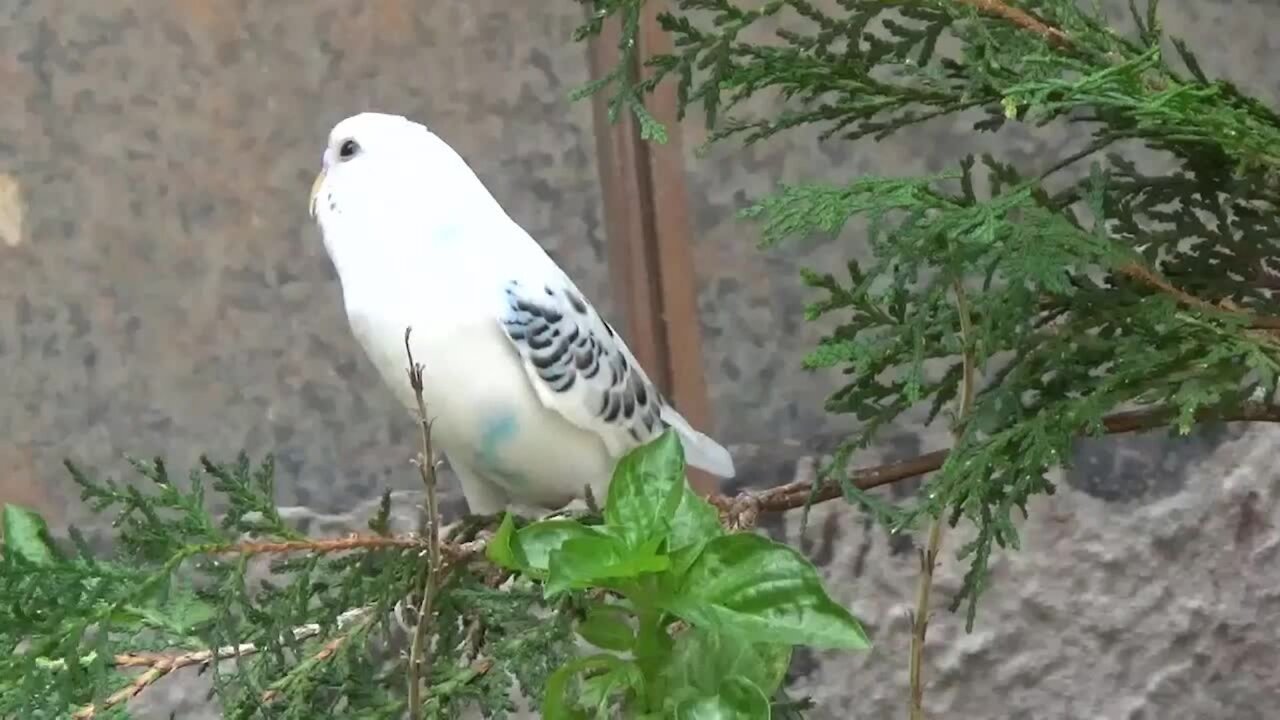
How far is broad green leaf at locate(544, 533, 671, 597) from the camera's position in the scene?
0.31 meters

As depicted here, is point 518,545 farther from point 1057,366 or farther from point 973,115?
point 973,115

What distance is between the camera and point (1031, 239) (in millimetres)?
391

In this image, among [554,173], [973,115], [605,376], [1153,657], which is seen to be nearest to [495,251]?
[605,376]

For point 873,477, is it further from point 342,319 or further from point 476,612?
point 342,319

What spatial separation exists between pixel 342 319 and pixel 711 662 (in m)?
0.64

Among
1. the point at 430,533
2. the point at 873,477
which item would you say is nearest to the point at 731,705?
the point at 430,533

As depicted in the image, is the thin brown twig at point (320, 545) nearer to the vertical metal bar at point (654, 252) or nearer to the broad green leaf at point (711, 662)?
the broad green leaf at point (711, 662)

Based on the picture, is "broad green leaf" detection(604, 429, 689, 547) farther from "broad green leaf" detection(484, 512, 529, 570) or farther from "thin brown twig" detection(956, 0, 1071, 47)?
"thin brown twig" detection(956, 0, 1071, 47)

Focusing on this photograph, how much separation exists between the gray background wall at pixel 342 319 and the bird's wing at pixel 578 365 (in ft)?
0.98

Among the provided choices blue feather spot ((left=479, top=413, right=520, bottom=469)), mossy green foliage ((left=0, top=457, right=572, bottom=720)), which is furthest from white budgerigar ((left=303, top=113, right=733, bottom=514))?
mossy green foliage ((left=0, top=457, right=572, bottom=720))

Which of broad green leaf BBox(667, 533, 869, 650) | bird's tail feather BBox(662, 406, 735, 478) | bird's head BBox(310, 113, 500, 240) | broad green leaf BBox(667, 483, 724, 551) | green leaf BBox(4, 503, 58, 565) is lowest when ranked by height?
bird's tail feather BBox(662, 406, 735, 478)

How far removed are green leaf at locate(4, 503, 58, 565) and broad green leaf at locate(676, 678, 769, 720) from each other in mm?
224

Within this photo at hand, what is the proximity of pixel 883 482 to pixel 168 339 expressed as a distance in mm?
603

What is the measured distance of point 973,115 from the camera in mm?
919
